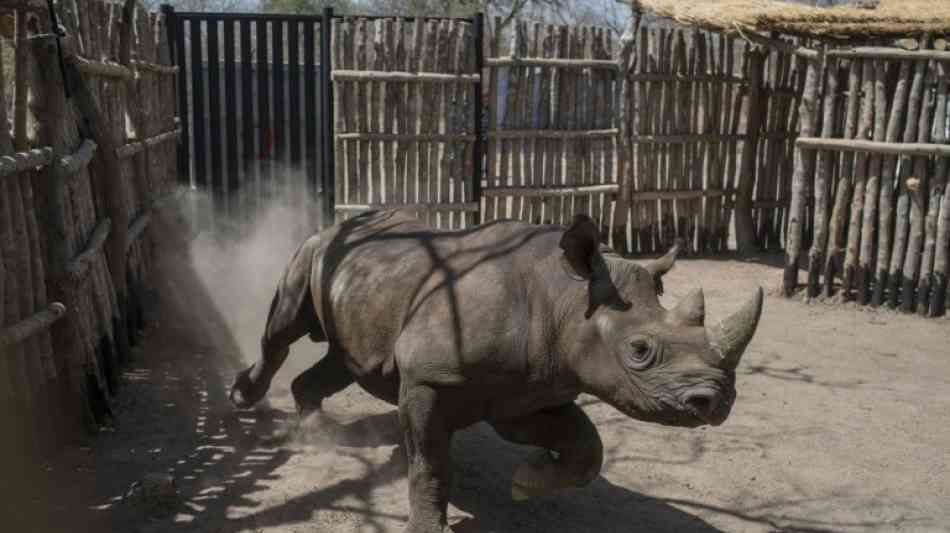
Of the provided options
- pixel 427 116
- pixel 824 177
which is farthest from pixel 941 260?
pixel 427 116

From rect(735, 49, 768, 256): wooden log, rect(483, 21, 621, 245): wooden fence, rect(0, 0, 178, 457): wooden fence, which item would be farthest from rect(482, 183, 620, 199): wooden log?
rect(0, 0, 178, 457): wooden fence

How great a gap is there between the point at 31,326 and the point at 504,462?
8.31ft

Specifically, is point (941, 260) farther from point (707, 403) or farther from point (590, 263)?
point (707, 403)

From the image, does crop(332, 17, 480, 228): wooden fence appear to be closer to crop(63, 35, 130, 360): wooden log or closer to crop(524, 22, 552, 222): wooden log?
crop(524, 22, 552, 222): wooden log

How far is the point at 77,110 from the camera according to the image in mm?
6234

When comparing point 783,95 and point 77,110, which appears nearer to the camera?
point 77,110

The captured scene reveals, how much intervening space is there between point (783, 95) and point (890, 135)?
10.7ft

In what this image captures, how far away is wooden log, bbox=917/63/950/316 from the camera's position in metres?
9.09

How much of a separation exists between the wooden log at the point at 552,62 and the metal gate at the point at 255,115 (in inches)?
77.5

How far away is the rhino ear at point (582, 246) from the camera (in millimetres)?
3945

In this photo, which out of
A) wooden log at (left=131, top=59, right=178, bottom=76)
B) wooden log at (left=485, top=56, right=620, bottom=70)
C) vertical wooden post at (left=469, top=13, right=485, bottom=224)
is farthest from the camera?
wooden log at (left=485, top=56, right=620, bottom=70)

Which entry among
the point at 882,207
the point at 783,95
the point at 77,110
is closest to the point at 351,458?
the point at 77,110

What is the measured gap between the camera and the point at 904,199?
368 inches

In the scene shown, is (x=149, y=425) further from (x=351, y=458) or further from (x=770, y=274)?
(x=770, y=274)
